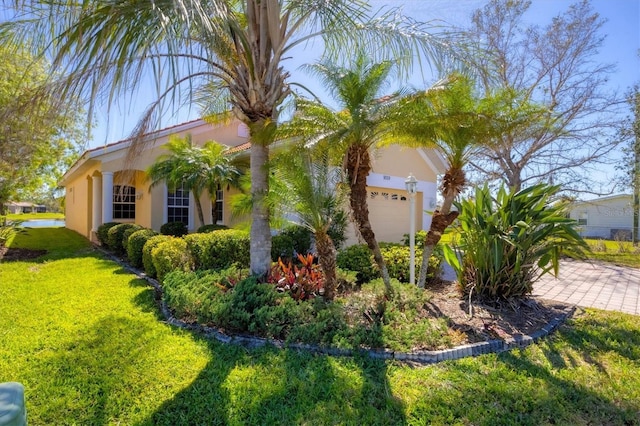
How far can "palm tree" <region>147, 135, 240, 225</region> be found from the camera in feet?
43.0

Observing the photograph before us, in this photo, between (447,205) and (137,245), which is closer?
(447,205)

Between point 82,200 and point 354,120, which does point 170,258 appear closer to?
point 354,120

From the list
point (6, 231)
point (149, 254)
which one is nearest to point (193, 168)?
point (149, 254)

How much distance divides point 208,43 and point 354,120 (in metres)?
2.51

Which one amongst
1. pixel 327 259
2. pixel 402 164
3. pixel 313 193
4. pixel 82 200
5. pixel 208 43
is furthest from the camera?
pixel 82 200

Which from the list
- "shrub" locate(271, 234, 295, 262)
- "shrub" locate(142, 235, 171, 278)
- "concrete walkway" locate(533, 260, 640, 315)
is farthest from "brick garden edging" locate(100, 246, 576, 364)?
"shrub" locate(271, 234, 295, 262)

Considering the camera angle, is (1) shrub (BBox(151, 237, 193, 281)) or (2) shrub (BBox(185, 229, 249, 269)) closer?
(1) shrub (BBox(151, 237, 193, 281))

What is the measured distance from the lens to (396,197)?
16.3m

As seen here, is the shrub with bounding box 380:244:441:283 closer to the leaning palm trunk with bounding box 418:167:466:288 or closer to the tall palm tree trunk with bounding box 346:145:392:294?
the leaning palm trunk with bounding box 418:167:466:288

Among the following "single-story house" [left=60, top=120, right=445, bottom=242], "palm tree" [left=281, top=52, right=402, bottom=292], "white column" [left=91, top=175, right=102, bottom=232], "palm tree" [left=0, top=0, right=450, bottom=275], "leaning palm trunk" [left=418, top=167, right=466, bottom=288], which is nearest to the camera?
"palm tree" [left=0, top=0, right=450, bottom=275]

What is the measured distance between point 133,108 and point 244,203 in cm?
302

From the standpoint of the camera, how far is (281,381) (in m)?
3.94

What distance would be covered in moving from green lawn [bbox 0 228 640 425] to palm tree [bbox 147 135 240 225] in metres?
7.89

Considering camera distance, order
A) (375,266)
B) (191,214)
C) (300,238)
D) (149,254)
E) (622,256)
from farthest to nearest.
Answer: (191,214) → (622,256) → (300,238) → (149,254) → (375,266)
